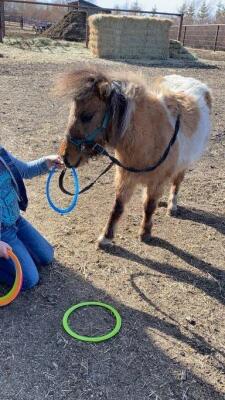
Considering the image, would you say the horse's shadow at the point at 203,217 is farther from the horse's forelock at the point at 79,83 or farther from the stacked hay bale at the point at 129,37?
the stacked hay bale at the point at 129,37

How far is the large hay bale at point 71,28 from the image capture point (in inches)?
Result: 998

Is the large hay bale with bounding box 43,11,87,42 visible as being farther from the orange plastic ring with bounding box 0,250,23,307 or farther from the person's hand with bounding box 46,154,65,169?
the orange plastic ring with bounding box 0,250,23,307

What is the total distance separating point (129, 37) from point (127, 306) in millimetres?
16517

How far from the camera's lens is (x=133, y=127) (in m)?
3.29

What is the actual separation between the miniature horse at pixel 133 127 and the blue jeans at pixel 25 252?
24.4 inches

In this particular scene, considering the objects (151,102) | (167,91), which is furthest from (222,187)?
(151,102)

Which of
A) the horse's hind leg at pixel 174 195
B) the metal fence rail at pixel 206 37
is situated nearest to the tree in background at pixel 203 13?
the metal fence rail at pixel 206 37

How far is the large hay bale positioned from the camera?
83.2ft

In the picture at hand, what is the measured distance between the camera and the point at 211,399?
7.86ft

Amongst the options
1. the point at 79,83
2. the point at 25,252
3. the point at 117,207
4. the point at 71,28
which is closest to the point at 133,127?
the point at 79,83

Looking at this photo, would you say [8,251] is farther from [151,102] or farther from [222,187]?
[222,187]

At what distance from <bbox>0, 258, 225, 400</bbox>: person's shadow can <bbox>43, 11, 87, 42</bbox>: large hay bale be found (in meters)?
24.7

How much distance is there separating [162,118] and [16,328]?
2.03 metres

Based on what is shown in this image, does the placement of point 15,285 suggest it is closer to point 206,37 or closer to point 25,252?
point 25,252
